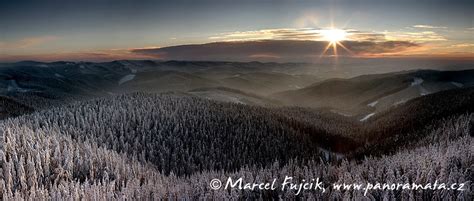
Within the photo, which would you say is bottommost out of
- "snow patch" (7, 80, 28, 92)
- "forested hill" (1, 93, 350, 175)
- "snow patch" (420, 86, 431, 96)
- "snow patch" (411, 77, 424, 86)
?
"snow patch" (7, 80, 28, 92)

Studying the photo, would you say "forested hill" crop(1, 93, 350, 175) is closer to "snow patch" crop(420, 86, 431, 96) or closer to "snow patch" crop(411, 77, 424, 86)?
"snow patch" crop(420, 86, 431, 96)

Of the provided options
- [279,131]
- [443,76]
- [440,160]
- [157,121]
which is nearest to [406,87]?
[443,76]

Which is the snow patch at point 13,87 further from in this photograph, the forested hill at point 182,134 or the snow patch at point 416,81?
the forested hill at point 182,134

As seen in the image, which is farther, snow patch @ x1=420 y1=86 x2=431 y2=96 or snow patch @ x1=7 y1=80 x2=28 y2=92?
snow patch @ x1=7 y1=80 x2=28 y2=92

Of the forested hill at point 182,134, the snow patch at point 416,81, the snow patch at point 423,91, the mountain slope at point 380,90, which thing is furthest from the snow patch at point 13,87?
the forested hill at point 182,134

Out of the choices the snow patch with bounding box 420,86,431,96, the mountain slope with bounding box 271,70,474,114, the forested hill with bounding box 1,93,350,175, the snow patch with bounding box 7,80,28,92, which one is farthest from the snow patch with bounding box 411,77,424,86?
the snow patch with bounding box 7,80,28,92

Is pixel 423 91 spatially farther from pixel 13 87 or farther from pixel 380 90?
pixel 13 87

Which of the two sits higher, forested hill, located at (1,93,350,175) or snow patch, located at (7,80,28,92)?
forested hill, located at (1,93,350,175)

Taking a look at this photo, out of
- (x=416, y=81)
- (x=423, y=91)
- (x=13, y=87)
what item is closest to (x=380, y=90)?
(x=416, y=81)

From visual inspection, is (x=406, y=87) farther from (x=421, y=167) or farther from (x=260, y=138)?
(x=421, y=167)

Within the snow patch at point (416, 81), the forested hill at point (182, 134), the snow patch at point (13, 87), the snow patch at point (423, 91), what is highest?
the forested hill at point (182, 134)

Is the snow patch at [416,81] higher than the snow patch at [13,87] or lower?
higher

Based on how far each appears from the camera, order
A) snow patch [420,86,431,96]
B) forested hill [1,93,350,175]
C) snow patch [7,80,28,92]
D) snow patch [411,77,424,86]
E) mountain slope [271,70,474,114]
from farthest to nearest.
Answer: snow patch [7,80,28,92]
snow patch [411,77,424,86]
snow patch [420,86,431,96]
mountain slope [271,70,474,114]
forested hill [1,93,350,175]
